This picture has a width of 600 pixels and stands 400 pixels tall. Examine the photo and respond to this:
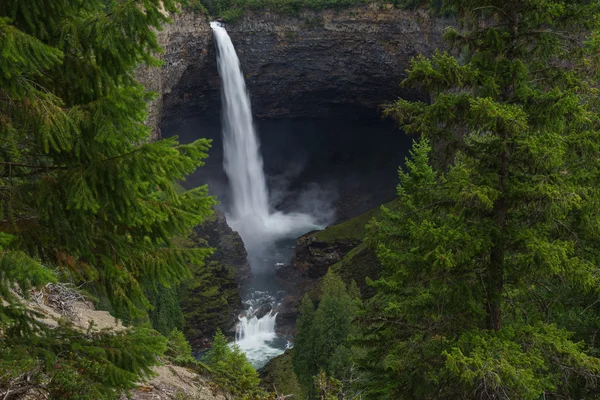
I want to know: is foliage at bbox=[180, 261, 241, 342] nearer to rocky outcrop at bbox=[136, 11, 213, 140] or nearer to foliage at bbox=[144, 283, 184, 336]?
foliage at bbox=[144, 283, 184, 336]

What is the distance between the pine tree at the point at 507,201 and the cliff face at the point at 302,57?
28.2 meters

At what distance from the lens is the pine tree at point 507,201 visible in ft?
19.8

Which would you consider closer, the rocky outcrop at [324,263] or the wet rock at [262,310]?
the rocky outcrop at [324,263]

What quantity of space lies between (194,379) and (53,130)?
6.11m

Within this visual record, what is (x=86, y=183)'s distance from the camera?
401cm

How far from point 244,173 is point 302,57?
12586 mm

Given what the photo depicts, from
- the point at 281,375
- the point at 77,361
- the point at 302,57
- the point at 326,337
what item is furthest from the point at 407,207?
the point at 302,57

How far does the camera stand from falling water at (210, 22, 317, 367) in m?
40.5

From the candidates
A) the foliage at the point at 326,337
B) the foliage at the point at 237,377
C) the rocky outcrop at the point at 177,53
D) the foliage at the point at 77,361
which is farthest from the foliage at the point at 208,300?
the foliage at the point at 77,361

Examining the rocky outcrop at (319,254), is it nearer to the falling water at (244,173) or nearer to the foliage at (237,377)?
the falling water at (244,173)

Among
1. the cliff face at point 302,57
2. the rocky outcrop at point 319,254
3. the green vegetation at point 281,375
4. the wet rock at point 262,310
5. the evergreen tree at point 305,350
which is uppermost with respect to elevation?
the cliff face at point 302,57

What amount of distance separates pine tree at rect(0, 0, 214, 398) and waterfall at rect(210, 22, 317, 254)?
3663 cm

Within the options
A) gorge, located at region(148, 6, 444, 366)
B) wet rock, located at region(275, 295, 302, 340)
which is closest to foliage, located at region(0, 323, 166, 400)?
gorge, located at region(148, 6, 444, 366)

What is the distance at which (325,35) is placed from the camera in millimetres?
38531
